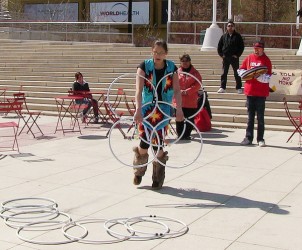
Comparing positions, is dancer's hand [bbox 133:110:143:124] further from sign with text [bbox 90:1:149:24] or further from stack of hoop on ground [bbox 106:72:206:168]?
sign with text [bbox 90:1:149:24]

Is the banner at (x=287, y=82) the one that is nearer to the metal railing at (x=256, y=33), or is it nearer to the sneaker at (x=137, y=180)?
the sneaker at (x=137, y=180)

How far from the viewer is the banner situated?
13405 millimetres

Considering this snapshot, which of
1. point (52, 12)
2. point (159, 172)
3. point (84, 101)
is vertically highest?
point (52, 12)

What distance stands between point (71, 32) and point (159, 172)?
69.0ft

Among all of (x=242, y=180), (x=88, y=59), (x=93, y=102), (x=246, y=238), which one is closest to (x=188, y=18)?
(x=88, y=59)

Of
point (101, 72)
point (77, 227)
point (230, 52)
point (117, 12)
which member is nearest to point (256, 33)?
point (101, 72)

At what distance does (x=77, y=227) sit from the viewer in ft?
18.6

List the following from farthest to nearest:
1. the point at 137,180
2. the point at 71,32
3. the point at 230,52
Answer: the point at 71,32
the point at 230,52
the point at 137,180

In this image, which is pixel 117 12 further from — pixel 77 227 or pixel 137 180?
pixel 77 227

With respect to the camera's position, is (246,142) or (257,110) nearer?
(257,110)

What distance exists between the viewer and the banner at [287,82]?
13.4m

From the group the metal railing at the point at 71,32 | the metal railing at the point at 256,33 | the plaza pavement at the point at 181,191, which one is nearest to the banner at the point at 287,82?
the plaza pavement at the point at 181,191

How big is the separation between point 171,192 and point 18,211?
6.14ft

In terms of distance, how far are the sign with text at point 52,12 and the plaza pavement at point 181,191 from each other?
38.3 metres
